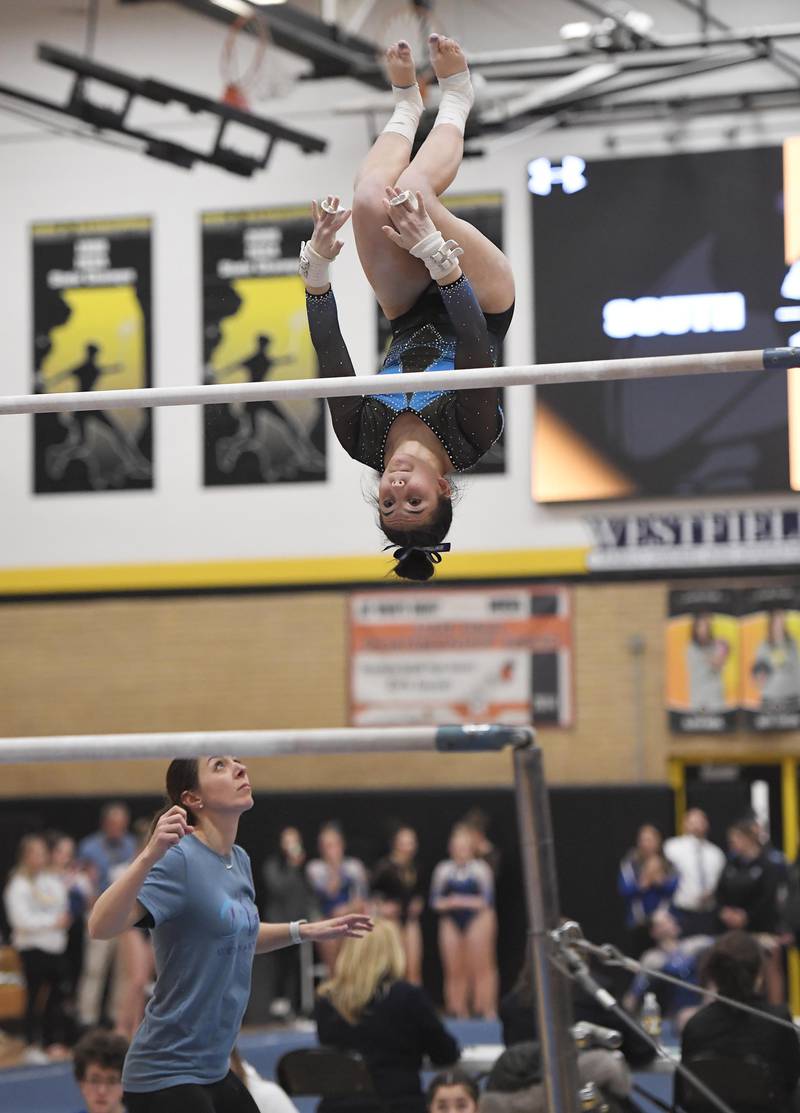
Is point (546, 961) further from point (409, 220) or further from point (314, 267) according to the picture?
point (314, 267)

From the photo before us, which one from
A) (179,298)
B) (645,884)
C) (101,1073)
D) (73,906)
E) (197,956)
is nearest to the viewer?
(197,956)

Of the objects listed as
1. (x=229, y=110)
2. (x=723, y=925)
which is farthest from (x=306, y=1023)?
(x=229, y=110)

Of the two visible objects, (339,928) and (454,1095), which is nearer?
(339,928)

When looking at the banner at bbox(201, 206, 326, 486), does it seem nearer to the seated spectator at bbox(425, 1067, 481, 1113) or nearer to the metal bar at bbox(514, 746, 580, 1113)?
the seated spectator at bbox(425, 1067, 481, 1113)

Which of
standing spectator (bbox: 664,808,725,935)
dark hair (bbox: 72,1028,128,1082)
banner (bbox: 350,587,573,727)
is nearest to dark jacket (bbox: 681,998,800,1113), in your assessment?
dark hair (bbox: 72,1028,128,1082)

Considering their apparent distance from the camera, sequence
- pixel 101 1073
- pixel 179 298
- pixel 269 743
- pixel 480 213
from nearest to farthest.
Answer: pixel 269 743 → pixel 101 1073 → pixel 480 213 → pixel 179 298

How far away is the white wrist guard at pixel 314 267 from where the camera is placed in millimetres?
3893

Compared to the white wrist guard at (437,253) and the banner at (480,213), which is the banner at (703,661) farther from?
the white wrist guard at (437,253)

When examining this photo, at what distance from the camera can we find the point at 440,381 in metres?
3.36

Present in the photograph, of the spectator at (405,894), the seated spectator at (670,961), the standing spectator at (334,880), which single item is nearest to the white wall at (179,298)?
the spectator at (405,894)

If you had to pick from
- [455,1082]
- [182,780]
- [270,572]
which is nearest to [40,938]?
[270,572]

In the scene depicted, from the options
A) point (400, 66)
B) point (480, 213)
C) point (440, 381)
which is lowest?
point (440, 381)

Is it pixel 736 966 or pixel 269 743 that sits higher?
pixel 269 743

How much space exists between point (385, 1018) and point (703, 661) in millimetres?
7080
